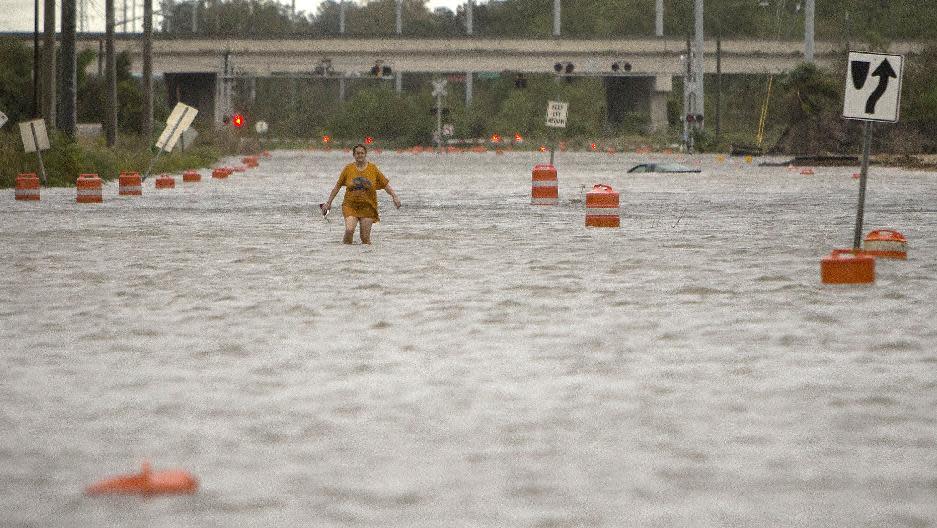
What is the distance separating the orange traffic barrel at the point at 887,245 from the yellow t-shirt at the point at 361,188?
580 centimetres

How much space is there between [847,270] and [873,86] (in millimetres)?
3264

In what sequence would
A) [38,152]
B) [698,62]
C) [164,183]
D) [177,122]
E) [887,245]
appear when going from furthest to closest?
[698,62], [177,122], [164,183], [38,152], [887,245]

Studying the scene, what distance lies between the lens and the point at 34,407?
30.6 ft

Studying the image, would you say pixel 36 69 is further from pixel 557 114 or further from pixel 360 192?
pixel 360 192

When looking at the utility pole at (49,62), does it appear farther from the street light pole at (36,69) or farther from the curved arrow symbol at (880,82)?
the curved arrow symbol at (880,82)

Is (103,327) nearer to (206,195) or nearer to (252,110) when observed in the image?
(206,195)

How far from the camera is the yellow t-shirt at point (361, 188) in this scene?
21.5 meters

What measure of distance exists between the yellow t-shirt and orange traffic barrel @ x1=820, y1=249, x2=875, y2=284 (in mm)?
6967

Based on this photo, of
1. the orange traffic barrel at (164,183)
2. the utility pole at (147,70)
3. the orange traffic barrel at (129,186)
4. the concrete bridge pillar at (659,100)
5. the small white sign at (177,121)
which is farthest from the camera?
the concrete bridge pillar at (659,100)

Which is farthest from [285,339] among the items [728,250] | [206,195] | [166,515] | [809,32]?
[809,32]

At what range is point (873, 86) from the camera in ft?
61.0

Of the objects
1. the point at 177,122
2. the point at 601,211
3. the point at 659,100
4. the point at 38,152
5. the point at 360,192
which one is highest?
the point at 659,100

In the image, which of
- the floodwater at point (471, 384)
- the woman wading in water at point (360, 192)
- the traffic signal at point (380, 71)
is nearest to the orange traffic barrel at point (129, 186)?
the floodwater at point (471, 384)

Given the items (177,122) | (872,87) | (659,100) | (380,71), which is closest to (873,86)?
(872,87)
